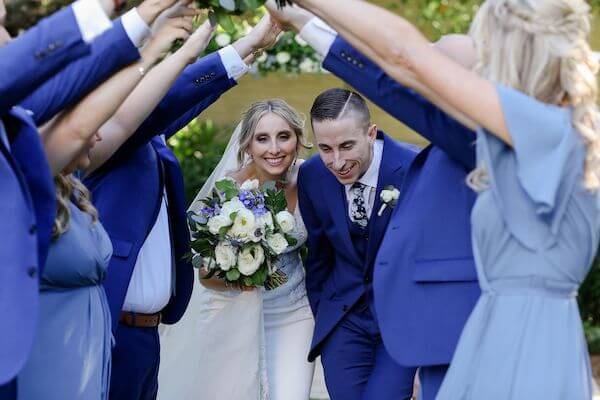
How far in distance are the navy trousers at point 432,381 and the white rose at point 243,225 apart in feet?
6.07

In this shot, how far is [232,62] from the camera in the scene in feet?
18.1

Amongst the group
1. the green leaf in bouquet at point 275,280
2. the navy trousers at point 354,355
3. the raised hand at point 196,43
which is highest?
the raised hand at point 196,43

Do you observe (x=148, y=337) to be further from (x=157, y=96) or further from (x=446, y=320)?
(x=446, y=320)

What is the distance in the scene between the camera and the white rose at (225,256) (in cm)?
605

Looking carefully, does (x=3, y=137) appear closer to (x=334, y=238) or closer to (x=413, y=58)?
(x=413, y=58)

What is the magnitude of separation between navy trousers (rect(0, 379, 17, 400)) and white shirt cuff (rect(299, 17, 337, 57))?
1609mm

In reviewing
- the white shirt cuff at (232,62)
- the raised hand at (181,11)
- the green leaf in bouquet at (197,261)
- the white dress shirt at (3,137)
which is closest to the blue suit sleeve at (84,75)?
the white dress shirt at (3,137)

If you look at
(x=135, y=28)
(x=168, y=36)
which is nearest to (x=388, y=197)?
(x=168, y=36)

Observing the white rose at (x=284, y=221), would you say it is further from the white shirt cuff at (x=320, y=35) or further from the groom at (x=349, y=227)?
the white shirt cuff at (x=320, y=35)

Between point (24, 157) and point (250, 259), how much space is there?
2.46 m

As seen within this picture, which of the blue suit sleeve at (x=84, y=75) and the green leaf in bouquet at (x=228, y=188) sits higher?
the blue suit sleeve at (x=84, y=75)

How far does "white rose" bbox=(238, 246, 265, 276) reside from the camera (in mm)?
6043

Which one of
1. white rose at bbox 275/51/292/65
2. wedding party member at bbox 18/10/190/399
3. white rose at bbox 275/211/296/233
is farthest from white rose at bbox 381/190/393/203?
white rose at bbox 275/51/292/65

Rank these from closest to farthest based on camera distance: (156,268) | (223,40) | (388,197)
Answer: (156,268) → (388,197) → (223,40)
